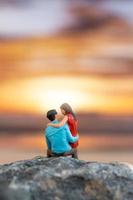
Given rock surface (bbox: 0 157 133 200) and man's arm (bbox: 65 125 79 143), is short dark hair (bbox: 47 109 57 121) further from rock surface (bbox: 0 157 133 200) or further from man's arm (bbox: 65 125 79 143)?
rock surface (bbox: 0 157 133 200)

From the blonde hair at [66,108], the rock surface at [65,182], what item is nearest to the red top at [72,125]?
the blonde hair at [66,108]

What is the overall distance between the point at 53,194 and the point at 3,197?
1.36 meters

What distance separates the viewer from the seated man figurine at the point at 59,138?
19453 mm

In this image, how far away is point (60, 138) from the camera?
19453 mm

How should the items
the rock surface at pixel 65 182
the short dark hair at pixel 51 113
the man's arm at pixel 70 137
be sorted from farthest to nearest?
the man's arm at pixel 70 137, the short dark hair at pixel 51 113, the rock surface at pixel 65 182

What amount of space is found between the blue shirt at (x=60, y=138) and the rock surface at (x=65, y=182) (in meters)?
1.12

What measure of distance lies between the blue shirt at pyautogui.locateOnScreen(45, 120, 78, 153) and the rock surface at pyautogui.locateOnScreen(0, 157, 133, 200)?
3.68 ft

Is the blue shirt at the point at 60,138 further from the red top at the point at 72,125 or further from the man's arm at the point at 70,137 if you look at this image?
the red top at the point at 72,125

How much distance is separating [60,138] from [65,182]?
2021 millimetres

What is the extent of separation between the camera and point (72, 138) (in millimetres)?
19609

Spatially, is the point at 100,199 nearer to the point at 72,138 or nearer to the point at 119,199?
the point at 119,199

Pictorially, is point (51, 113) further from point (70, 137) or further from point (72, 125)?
point (70, 137)

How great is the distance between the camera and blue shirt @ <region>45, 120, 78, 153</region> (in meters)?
19.5

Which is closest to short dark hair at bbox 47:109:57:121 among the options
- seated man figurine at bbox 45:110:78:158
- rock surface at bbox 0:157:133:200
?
seated man figurine at bbox 45:110:78:158
